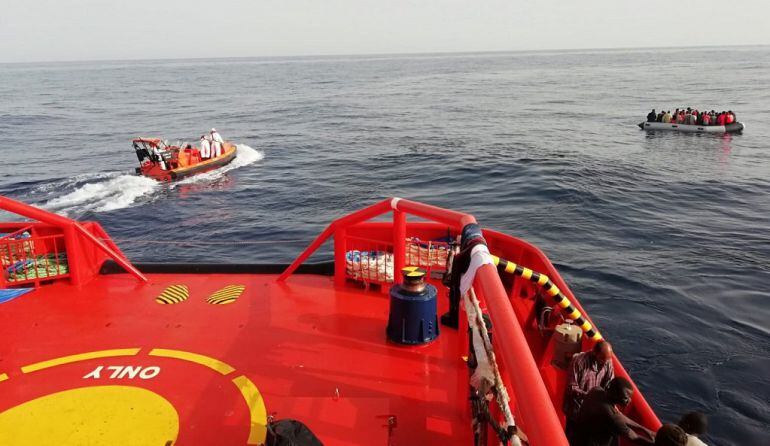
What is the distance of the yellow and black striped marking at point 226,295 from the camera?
26.6 feet

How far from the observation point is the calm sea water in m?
12.7

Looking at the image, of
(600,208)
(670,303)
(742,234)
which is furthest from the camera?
(600,208)

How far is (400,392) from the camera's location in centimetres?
574

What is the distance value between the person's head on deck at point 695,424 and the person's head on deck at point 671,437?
0.38 m

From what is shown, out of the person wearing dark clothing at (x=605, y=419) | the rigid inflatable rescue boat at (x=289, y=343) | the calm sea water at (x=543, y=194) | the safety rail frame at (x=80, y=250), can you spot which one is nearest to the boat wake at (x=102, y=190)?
the calm sea water at (x=543, y=194)

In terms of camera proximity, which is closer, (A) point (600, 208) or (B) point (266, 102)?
(A) point (600, 208)

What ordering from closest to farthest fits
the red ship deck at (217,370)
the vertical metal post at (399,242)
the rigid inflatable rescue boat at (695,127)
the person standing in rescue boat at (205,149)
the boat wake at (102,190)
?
the red ship deck at (217,370) → the vertical metal post at (399,242) → the boat wake at (102,190) → the person standing in rescue boat at (205,149) → the rigid inflatable rescue boat at (695,127)

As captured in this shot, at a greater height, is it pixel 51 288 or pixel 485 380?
pixel 485 380

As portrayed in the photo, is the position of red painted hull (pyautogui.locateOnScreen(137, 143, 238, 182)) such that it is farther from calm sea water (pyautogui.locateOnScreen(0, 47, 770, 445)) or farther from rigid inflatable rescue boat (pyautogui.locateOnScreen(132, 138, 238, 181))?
calm sea water (pyautogui.locateOnScreen(0, 47, 770, 445))

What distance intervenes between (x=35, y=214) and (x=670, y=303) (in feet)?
47.7

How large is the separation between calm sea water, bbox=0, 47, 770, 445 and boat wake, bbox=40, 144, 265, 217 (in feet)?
0.56

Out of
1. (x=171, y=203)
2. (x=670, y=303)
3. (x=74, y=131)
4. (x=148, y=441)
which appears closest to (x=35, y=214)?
(x=148, y=441)

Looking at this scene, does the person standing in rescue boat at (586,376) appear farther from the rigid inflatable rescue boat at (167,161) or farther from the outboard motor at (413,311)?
the rigid inflatable rescue boat at (167,161)

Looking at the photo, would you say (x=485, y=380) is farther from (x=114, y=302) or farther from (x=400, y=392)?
(x=114, y=302)
